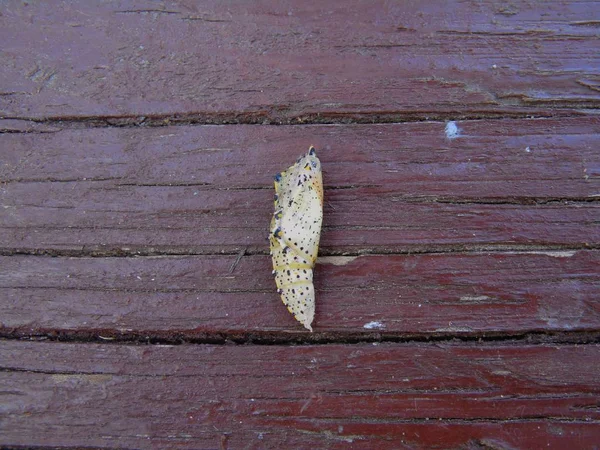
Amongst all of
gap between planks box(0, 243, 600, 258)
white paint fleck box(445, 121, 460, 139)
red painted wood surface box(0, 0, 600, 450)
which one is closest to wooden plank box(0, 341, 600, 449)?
red painted wood surface box(0, 0, 600, 450)

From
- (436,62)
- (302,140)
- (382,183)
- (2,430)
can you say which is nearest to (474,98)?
(436,62)

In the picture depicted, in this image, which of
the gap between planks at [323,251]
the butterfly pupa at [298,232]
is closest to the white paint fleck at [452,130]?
the gap between planks at [323,251]

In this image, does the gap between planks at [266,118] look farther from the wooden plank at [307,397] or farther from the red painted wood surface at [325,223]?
the wooden plank at [307,397]

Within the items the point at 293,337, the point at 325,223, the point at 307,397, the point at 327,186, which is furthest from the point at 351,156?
the point at 307,397

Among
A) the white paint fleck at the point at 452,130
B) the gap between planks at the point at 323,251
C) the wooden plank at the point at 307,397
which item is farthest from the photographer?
the white paint fleck at the point at 452,130

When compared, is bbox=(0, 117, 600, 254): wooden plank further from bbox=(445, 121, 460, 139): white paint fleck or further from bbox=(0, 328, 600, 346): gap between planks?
bbox=(0, 328, 600, 346): gap between planks

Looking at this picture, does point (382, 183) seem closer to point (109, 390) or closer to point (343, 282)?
point (343, 282)
